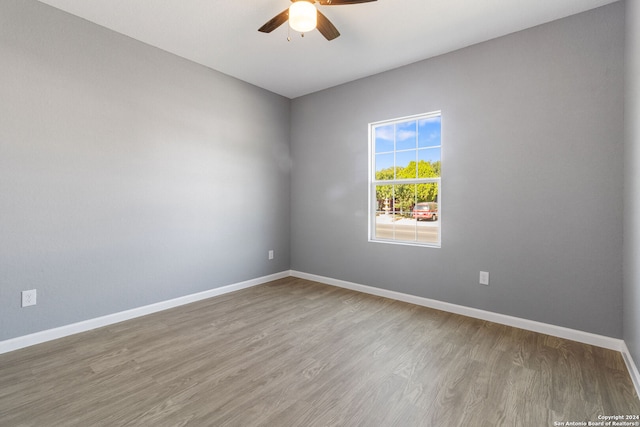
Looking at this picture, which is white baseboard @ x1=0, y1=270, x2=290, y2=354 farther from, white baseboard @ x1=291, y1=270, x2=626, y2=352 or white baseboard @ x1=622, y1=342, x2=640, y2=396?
white baseboard @ x1=622, y1=342, x2=640, y2=396

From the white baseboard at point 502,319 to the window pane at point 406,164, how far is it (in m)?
1.45

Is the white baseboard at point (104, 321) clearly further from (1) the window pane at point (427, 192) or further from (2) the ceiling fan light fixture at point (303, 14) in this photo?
(2) the ceiling fan light fixture at point (303, 14)

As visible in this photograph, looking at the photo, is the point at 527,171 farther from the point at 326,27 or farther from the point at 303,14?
the point at 303,14

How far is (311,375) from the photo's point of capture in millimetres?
1944

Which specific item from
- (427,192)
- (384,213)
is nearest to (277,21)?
(427,192)

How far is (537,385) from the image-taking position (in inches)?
72.1

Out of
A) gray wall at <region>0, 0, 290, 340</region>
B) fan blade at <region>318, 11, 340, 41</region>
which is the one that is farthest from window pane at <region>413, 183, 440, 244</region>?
gray wall at <region>0, 0, 290, 340</region>

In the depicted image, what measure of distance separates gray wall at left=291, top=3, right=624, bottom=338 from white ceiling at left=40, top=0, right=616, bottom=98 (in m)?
0.24

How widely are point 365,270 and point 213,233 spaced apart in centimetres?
202

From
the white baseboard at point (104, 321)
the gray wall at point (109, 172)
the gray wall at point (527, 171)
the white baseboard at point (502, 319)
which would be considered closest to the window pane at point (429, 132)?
the gray wall at point (527, 171)

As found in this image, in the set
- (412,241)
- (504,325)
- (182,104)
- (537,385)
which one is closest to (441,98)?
(412,241)

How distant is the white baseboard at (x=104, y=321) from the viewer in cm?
228

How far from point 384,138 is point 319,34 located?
146 centimetres

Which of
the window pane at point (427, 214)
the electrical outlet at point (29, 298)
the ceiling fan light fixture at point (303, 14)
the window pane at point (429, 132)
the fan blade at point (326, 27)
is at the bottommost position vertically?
the electrical outlet at point (29, 298)
